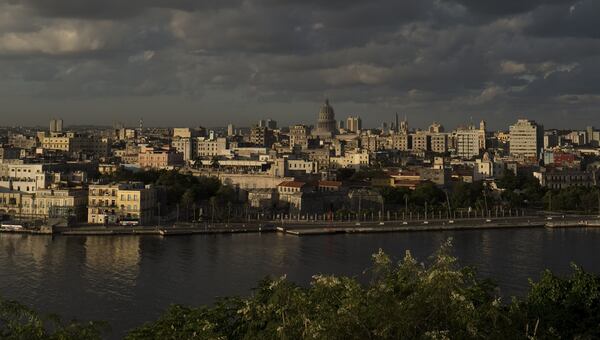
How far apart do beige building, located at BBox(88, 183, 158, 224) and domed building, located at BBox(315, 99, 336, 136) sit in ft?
148

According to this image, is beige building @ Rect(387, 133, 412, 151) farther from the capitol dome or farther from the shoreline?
the shoreline

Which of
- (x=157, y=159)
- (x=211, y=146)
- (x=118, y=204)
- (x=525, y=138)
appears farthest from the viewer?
(x=525, y=138)

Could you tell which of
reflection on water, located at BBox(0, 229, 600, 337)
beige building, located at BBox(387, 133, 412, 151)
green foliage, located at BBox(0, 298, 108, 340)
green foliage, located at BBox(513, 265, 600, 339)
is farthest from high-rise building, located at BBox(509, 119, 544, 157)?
green foliage, located at BBox(0, 298, 108, 340)

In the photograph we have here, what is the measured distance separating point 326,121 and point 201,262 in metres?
53.6

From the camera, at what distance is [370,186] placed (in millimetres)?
30172

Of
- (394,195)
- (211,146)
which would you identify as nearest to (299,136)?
(211,146)

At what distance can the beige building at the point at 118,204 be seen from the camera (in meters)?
→ 22.8

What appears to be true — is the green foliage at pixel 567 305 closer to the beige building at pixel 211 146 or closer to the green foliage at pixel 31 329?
the green foliage at pixel 31 329

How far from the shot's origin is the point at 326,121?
69.6 m

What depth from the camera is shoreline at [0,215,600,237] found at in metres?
21.4

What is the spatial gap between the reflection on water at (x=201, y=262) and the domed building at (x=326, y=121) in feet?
150

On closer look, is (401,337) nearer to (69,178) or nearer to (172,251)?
(172,251)

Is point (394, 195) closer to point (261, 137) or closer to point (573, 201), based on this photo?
point (573, 201)

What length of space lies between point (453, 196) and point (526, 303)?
67.0 feet
